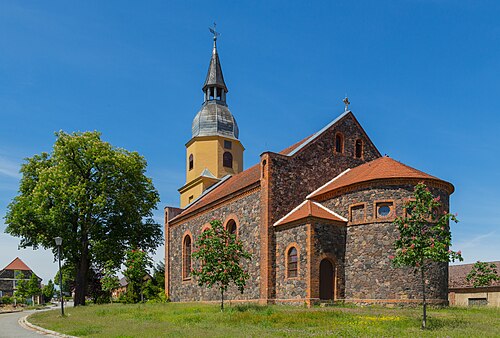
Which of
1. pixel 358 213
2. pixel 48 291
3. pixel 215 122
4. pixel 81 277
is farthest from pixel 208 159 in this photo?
pixel 48 291

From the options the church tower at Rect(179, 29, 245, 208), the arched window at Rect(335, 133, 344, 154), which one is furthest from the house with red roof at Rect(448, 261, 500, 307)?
the church tower at Rect(179, 29, 245, 208)

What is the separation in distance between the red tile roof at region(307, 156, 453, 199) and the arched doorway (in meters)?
4.14

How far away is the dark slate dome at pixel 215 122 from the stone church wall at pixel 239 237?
30.0ft

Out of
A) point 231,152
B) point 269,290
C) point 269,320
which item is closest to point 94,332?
point 269,320

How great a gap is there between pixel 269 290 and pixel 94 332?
11.3 metres

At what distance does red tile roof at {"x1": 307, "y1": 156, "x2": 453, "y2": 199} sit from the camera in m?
24.2

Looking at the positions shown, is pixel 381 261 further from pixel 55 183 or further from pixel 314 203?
pixel 55 183

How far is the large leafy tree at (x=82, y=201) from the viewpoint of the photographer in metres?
36.3

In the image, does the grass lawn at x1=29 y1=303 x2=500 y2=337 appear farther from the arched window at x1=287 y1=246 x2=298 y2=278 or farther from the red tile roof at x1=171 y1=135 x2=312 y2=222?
the red tile roof at x1=171 y1=135 x2=312 y2=222

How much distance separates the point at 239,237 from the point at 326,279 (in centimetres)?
664

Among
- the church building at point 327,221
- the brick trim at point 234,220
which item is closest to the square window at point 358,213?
the church building at point 327,221

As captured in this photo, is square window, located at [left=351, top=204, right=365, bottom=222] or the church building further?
square window, located at [left=351, top=204, right=365, bottom=222]

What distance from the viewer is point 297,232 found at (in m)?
24.9

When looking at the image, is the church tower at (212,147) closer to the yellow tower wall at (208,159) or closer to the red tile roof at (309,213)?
the yellow tower wall at (208,159)
